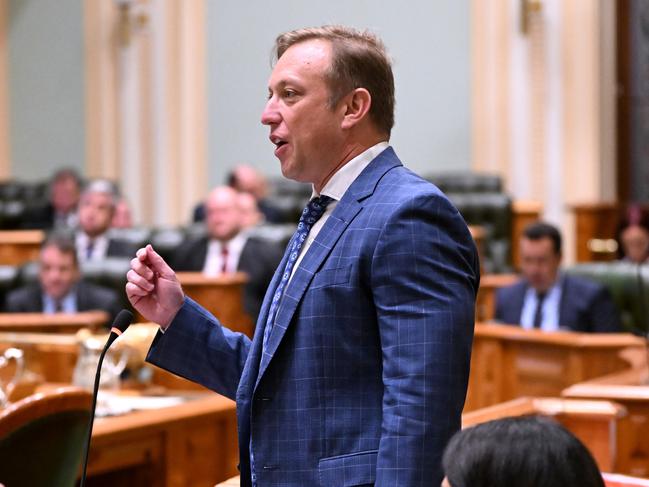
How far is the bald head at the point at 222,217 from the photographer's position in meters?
6.57

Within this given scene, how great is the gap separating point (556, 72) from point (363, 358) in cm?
748

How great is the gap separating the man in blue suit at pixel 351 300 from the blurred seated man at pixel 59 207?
7.04 meters

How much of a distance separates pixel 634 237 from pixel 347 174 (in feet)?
16.8

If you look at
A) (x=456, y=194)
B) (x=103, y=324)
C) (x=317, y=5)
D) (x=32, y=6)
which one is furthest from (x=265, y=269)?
(x=32, y=6)

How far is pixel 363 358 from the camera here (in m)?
1.67

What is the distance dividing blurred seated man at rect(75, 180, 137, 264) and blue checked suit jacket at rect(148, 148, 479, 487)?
17.0 ft

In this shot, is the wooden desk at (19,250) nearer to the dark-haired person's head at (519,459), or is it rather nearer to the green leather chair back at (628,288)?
the green leather chair back at (628,288)

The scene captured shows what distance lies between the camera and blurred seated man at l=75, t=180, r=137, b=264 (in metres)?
6.89

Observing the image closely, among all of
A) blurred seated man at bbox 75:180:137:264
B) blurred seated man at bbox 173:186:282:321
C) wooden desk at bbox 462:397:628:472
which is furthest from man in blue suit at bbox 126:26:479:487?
blurred seated man at bbox 75:180:137:264

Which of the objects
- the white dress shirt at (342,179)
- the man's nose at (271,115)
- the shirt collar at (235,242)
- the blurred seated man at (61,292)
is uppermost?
the man's nose at (271,115)

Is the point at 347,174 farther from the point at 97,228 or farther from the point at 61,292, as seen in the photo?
the point at 97,228

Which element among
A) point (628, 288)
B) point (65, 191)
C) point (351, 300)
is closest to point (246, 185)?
point (65, 191)

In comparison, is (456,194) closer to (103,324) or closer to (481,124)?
(481,124)

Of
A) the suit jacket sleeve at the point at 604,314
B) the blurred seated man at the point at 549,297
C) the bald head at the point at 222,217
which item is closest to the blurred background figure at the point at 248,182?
the bald head at the point at 222,217
